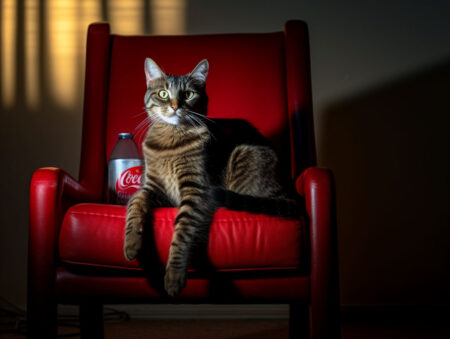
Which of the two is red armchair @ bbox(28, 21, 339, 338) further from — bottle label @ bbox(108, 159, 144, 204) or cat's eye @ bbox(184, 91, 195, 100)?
cat's eye @ bbox(184, 91, 195, 100)

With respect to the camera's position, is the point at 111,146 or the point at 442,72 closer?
the point at 111,146

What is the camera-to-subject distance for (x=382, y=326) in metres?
1.82

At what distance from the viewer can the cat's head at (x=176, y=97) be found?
130 centimetres

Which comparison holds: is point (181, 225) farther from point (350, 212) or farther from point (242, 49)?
point (350, 212)

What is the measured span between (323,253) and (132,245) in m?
0.45

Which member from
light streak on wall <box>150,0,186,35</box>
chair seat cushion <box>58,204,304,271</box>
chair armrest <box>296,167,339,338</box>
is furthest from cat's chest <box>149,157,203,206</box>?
light streak on wall <box>150,0,186,35</box>

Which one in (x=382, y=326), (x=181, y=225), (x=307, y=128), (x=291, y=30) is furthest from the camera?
(x=382, y=326)

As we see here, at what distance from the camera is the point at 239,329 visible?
178 centimetres

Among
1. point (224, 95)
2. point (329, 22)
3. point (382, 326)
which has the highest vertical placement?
point (329, 22)

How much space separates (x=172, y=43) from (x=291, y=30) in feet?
1.60

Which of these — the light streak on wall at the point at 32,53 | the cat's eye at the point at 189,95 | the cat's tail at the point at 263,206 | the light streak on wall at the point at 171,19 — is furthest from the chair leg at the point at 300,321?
the light streak on wall at the point at 32,53

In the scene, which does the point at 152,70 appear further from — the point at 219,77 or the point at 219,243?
the point at 219,243

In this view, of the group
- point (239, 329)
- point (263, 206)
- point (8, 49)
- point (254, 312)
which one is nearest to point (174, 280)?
point (263, 206)

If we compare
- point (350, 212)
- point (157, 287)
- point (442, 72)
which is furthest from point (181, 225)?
point (442, 72)
